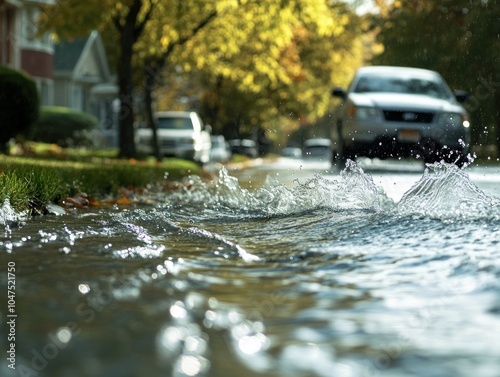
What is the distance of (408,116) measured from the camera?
18375mm

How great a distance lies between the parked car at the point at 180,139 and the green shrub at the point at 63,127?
5685mm

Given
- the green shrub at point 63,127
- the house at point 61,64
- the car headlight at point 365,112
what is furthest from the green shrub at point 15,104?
the green shrub at point 63,127

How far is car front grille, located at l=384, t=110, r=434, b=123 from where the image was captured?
18344mm

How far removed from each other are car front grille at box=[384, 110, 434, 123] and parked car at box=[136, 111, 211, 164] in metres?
14.9

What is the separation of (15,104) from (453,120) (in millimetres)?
8082

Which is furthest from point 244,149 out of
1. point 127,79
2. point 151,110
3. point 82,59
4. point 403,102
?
point 403,102

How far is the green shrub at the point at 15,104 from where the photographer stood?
67.6 ft

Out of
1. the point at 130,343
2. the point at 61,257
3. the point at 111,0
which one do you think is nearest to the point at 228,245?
the point at 61,257

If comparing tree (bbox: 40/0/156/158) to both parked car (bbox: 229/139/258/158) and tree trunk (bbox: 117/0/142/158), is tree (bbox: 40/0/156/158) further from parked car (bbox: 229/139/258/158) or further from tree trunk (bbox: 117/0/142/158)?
parked car (bbox: 229/139/258/158)

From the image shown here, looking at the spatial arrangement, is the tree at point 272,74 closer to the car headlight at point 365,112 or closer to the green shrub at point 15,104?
the green shrub at point 15,104

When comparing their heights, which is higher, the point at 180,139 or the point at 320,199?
the point at 320,199

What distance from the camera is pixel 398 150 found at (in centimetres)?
1873

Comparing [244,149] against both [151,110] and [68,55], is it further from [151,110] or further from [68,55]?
[151,110]

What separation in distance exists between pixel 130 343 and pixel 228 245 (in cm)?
312
